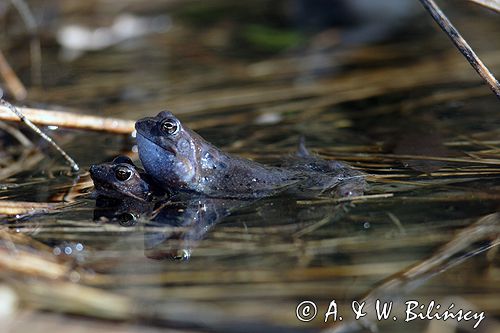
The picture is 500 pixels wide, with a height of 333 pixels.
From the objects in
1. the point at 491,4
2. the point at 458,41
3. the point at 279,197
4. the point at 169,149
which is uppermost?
the point at 491,4

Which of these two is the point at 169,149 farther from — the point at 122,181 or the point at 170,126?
the point at 122,181

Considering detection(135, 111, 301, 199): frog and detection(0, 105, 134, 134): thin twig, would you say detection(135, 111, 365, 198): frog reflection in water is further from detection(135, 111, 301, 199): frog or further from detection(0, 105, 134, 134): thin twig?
detection(0, 105, 134, 134): thin twig

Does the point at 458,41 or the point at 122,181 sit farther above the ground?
the point at 458,41

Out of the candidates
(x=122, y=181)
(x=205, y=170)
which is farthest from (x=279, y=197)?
(x=122, y=181)

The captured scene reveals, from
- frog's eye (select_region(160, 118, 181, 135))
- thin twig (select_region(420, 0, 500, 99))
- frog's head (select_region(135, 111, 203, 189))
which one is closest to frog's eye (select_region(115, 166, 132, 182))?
frog's head (select_region(135, 111, 203, 189))

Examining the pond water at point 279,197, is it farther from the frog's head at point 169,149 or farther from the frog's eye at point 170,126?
the frog's eye at point 170,126

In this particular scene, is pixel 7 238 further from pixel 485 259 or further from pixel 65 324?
pixel 485 259
